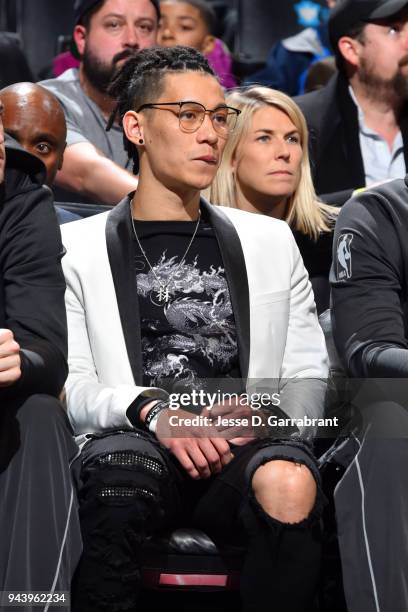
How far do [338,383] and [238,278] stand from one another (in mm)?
364

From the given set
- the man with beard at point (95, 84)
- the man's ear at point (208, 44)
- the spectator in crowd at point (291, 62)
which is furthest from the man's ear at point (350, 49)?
the man's ear at point (208, 44)

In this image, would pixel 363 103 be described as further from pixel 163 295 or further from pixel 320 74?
pixel 163 295

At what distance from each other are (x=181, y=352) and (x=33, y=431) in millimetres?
505

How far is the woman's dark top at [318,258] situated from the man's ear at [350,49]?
1.15 meters

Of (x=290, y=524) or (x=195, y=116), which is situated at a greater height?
(x=195, y=116)

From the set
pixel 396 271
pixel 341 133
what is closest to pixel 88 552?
pixel 396 271

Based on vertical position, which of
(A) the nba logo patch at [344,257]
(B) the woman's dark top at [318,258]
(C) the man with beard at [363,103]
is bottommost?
(B) the woman's dark top at [318,258]

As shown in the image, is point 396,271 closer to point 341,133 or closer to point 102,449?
point 102,449

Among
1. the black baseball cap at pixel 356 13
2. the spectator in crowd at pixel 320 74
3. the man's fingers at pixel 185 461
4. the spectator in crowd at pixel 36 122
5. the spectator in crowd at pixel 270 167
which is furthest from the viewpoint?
the spectator in crowd at pixel 320 74

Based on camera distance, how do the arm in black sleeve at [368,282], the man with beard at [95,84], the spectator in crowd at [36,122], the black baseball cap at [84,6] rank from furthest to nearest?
the black baseball cap at [84,6] < the man with beard at [95,84] < the spectator in crowd at [36,122] < the arm in black sleeve at [368,282]

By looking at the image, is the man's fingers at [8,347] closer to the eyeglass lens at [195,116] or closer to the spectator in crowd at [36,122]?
the eyeglass lens at [195,116]

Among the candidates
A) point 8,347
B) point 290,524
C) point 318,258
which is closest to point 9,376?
point 8,347

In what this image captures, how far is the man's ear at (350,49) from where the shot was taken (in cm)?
458

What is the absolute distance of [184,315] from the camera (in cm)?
294
